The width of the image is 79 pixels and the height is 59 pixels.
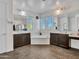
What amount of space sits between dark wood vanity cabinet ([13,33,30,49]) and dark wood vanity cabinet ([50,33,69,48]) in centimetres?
172

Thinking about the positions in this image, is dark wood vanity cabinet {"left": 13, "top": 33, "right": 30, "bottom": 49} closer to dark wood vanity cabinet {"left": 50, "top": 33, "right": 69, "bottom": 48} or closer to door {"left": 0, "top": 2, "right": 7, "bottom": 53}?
door {"left": 0, "top": 2, "right": 7, "bottom": 53}

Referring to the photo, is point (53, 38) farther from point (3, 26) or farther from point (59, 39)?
point (3, 26)

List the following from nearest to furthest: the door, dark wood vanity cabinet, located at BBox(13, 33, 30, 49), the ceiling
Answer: the door < the ceiling < dark wood vanity cabinet, located at BBox(13, 33, 30, 49)

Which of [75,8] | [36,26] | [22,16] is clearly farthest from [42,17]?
[75,8]

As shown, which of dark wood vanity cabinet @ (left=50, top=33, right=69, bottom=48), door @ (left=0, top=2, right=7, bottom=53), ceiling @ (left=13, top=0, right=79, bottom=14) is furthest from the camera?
dark wood vanity cabinet @ (left=50, top=33, right=69, bottom=48)

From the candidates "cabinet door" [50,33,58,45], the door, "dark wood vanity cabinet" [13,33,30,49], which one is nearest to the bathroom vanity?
"dark wood vanity cabinet" [13,33,30,49]

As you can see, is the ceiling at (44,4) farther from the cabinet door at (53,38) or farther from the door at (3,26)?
the cabinet door at (53,38)

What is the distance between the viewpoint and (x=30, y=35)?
7.79 m

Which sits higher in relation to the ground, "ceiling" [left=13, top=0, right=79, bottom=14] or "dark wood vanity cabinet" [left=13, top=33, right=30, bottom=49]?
"ceiling" [left=13, top=0, right=79, bottom=14]

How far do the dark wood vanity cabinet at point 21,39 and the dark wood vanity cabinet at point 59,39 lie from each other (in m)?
1.72

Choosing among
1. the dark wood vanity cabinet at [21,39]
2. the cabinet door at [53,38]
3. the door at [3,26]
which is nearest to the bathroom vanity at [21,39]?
the dark wood vanity cabinet at [21,39]

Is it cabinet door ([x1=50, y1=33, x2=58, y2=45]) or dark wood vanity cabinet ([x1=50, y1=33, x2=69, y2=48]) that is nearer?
dark wood vanity cabinet ([x1=50, y1=33, x2=69, y2=48])

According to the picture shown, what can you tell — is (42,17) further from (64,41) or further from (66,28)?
(64,41)

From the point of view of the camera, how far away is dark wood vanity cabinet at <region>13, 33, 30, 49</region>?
6.25 meters
